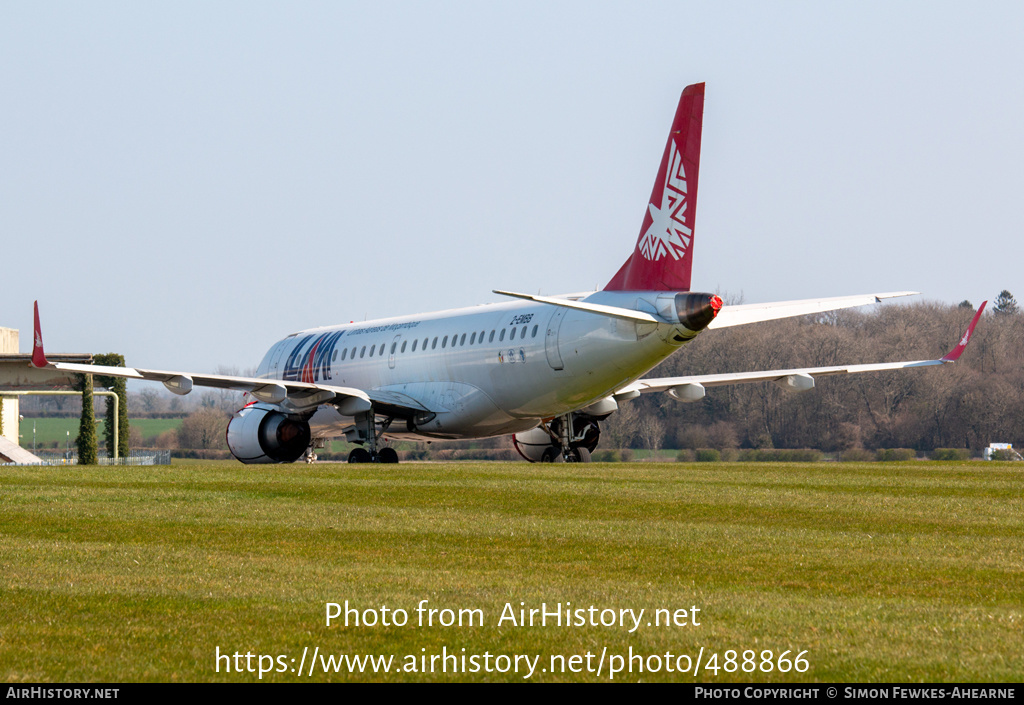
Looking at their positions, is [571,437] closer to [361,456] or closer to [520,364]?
[520,364]

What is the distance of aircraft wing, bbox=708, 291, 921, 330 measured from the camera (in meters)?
26.5

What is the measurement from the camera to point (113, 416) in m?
65.6

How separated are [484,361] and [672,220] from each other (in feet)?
24.3

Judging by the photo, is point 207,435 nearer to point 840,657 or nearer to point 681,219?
point 681,219

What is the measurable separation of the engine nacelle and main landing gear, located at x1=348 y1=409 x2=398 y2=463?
2.06m

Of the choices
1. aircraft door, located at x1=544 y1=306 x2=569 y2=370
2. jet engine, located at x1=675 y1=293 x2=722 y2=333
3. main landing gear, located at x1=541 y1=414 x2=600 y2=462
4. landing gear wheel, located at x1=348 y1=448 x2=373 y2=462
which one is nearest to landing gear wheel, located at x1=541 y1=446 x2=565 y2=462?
main landing gear, located at x1=541 y1=414 x2=600 y2=462

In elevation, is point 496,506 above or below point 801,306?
below

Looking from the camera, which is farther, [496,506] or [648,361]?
[648,361]

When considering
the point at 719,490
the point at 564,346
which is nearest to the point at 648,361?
the point at 564,346

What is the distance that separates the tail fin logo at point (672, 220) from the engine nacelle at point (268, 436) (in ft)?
44.1

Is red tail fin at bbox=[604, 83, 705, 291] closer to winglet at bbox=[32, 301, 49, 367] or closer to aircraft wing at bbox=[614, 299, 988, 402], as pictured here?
aircraft wing at bbox=[614, 299, 988, 402]

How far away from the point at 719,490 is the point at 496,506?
4.43m

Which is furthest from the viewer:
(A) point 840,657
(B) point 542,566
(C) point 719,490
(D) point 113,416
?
(D) point 113,416

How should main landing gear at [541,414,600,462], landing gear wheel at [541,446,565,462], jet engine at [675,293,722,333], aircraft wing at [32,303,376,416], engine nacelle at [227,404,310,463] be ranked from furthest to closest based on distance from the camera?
1. landing gear wheel at [541,446,565,462]
2. engine nacelle at [227,404,310,463]
3. main landing gear at [541,414,600,462]
4. aircraft wing at [32,303,376,416]
5. jet engine at [675,293,722,333]
